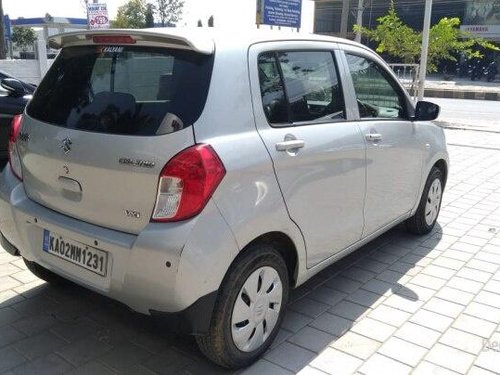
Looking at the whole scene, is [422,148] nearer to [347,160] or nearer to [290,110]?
[347,160]

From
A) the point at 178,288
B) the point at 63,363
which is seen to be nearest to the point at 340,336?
the point at 178,288

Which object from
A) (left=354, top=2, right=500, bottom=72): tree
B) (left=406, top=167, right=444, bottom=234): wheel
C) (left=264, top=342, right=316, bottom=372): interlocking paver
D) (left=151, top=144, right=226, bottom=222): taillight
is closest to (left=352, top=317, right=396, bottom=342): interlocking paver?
(left=264, top=342, right=316, bottom=372): interlocking paver

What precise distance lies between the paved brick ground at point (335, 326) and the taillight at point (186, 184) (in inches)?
37.8

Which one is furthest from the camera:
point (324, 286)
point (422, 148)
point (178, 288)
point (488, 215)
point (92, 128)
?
point (488, 215)

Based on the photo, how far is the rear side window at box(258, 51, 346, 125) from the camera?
2799mm

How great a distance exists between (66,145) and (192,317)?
1093mm

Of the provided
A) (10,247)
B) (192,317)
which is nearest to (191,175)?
(192,317)

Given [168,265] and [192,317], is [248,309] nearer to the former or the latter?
[192,317]

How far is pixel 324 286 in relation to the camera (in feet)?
12.5

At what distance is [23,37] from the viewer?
57000mm

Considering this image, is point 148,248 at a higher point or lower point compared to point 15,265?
higher

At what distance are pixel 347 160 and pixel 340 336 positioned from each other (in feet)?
3.58

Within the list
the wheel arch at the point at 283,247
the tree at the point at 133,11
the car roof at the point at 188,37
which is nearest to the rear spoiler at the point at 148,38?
the car roof at the point at 188,37

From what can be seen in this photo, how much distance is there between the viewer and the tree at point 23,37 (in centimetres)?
5650
